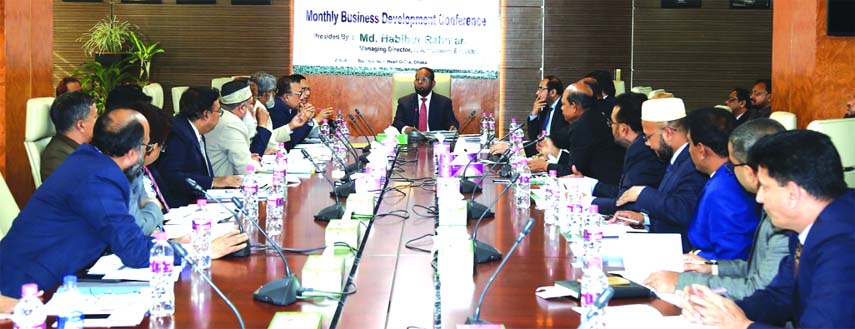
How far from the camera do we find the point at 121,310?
7.70ft

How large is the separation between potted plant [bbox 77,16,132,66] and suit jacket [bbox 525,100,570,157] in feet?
12.4

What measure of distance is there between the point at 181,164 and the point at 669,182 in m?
2.28

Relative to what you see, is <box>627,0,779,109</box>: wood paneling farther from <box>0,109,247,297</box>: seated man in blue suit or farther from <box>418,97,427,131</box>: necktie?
<box>0,109,247,297</box>: seated man in blue suit

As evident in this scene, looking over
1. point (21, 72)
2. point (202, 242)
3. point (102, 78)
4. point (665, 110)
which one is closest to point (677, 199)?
point (665, 110)

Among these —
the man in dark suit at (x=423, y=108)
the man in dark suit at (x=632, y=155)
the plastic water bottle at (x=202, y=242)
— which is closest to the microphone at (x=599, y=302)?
the plastic water bottle at (x=202, y=242)

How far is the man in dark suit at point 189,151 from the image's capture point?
4688 millimetres

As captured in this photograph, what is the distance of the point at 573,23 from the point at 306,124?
133 inches

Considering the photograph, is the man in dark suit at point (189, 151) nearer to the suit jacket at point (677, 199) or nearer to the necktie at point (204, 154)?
the necktie at point (204, 154)

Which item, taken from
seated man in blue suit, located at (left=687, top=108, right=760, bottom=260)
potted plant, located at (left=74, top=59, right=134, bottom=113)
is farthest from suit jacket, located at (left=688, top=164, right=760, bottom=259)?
potted plant, located at (left=74, top=59, right=134, bottom=113)

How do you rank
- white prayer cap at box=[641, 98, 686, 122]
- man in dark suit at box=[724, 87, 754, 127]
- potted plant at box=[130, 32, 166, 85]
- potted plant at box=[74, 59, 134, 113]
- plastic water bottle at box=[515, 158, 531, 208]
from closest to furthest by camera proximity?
white prayer cap at box=[641, 98, 686, 122] < plastic water bottle at box=[515, 158, 531, 208] < man in dark suit at box=[724, 87, 754, 127] < potted plant at box=[74, 59, 134, 113] < potted plant at box=[130, 32, 166, 85]

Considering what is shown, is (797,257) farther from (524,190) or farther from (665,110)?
(524,190)

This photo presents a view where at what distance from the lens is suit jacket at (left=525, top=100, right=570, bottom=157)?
21.2 feet

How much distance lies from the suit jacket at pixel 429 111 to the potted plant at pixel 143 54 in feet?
8.18

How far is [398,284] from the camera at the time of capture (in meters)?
2.67
